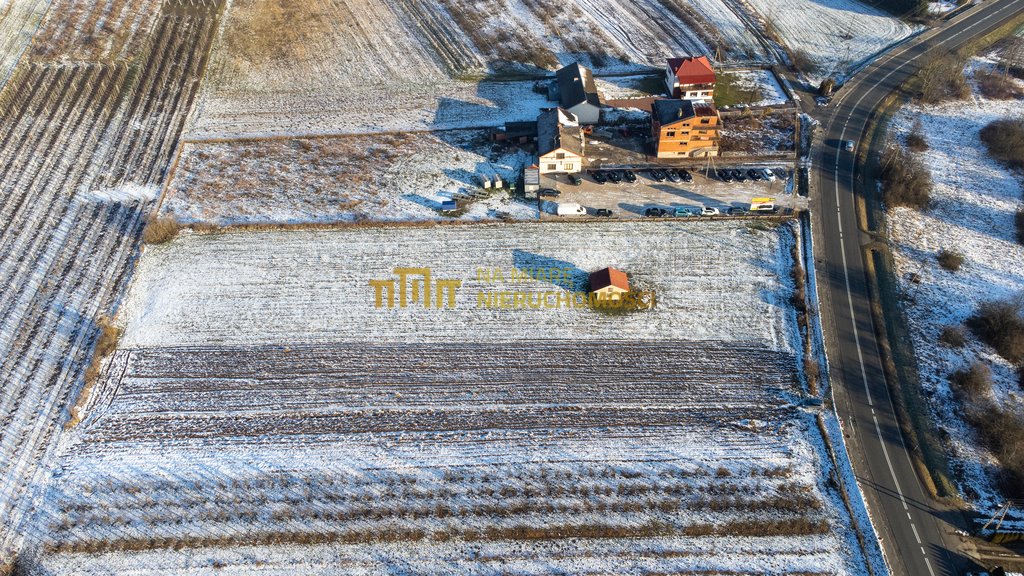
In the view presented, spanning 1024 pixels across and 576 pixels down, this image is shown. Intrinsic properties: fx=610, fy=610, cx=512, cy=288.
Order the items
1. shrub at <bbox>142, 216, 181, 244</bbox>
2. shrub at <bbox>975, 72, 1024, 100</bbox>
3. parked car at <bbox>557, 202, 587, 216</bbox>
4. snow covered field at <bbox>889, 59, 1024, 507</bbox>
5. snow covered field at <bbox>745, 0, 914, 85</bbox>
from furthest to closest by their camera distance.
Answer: snow covered field at <bbox>745, 0, 914, 85</bbox>, shrub at <bbox>975, 72, 1024, 100</bbox>, parked car at <bbox>557, 202, 587, 216</bbox>, shrub at <bbox>142, 216, 181, 244</bbox>, snow covered field at <bbox>889, 59, 1024, 507</bbox>

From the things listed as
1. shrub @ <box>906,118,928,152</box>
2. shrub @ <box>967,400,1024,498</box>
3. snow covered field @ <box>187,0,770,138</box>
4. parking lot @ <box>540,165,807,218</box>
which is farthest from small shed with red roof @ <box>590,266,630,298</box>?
shrub @ <box>906,118,928,152</box>

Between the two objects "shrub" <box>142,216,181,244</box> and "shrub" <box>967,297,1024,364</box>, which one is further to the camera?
"shrub" <box>142,216,181,244</box>

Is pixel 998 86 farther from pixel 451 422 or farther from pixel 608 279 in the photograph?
pixel 451 422

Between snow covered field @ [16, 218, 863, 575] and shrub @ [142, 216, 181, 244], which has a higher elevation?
shrub @ [142, 216, 181, 244]

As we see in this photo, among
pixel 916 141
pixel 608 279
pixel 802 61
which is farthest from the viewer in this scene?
pixel 802 61

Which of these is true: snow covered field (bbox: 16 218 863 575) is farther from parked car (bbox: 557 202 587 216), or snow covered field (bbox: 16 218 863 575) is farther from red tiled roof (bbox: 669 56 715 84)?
red tiled roof (bbox: 669 56 715 84)

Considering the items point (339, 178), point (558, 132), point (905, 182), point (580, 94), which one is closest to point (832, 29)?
point (905, 182)
